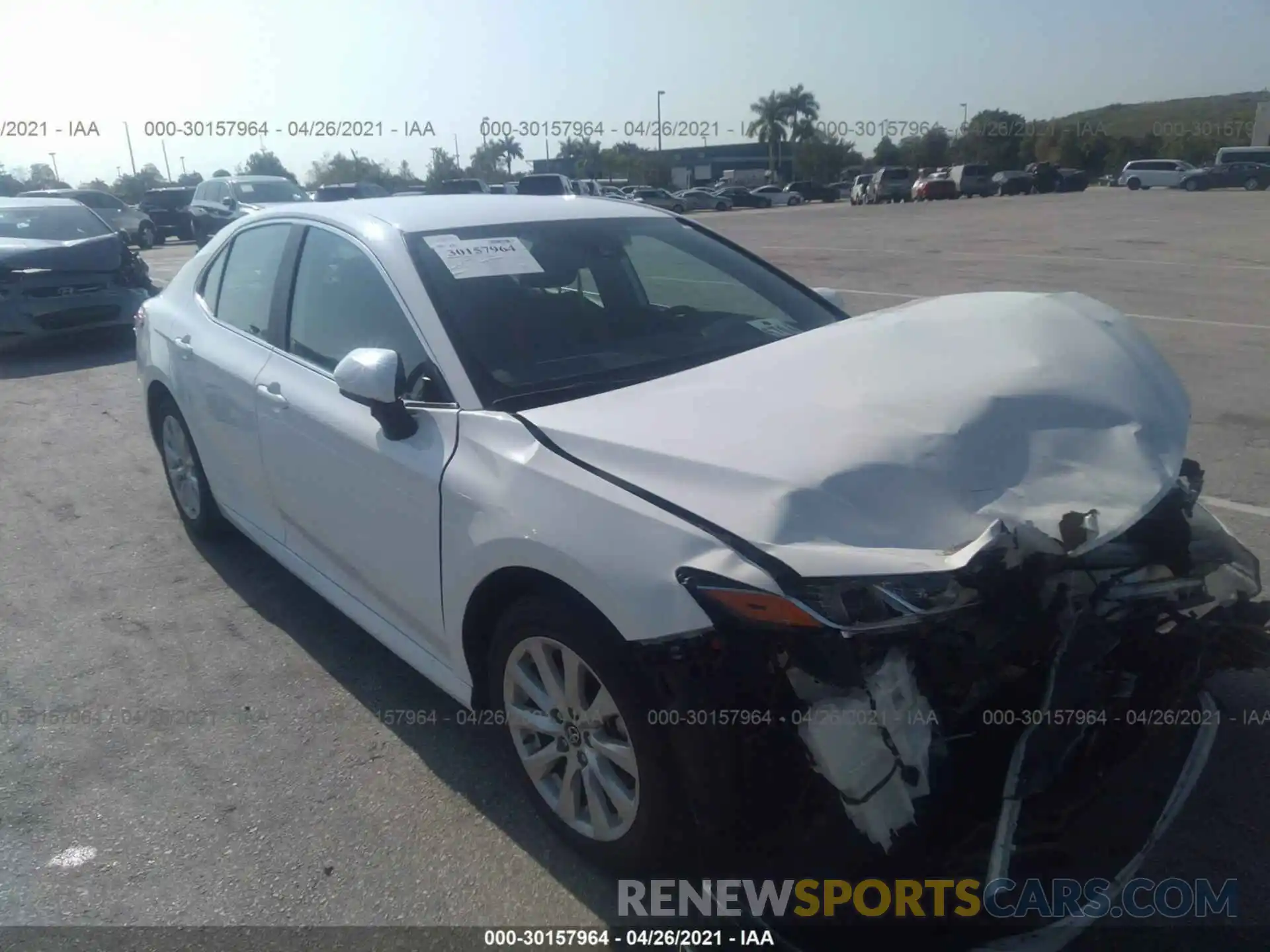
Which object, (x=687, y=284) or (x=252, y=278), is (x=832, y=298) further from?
(x=252, y=278)

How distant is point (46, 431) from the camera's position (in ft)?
24.3

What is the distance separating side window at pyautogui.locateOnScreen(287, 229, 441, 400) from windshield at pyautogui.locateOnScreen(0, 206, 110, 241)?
28.6 ft

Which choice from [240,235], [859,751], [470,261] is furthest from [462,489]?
[240,235]

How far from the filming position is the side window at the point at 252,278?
398 centimetres

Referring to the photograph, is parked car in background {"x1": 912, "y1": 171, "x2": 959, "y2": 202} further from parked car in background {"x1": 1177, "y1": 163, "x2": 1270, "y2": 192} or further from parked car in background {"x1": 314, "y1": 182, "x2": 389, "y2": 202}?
parked car in background {"x1": 314, "y1": 182, "x2": 389, "y2": 202}

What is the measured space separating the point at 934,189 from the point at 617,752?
50929 mm

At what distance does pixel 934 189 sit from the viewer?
48.8 metres

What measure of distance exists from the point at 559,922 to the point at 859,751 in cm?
100

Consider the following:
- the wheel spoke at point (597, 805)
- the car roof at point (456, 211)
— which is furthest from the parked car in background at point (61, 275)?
the wheel spoke at point (597, 805)

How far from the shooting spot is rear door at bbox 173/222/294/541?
3900 mm

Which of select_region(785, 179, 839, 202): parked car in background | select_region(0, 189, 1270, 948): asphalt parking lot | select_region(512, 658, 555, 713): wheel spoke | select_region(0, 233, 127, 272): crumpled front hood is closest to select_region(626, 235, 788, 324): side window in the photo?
select_region(512, 658, 555, 713): wheel spoke

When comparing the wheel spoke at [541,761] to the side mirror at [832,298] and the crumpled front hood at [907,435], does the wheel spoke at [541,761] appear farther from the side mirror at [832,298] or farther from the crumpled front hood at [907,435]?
the side mirror at [832,298]

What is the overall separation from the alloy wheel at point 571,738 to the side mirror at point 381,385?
2.65ft

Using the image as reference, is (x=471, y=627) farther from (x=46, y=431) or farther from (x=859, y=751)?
(x=46, y=431)
